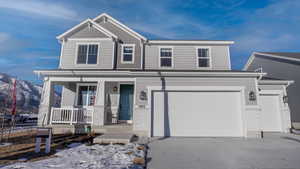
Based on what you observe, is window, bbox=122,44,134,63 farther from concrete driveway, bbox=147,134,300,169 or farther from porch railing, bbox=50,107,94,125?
concrete driveway, bbox=147,134,300,169

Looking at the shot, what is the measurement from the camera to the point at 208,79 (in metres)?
7.65

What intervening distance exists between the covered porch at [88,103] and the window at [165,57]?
2736mm

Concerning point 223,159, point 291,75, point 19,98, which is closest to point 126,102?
point 223,159

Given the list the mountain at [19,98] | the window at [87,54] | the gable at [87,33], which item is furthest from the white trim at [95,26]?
the mountain at [19,98]

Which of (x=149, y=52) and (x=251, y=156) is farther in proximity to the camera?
(x=149, y=52)

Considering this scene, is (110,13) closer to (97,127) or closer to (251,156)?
(97,127)

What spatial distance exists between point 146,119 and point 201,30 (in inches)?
526

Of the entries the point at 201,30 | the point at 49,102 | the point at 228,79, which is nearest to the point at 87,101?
the point at 49,102

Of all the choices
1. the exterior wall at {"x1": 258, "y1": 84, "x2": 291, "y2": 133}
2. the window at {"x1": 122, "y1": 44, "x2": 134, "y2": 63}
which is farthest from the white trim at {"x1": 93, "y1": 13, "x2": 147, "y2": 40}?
the exterior wall at {"x1": 258, "y1": 84, "x2": 291, "y2": 133}

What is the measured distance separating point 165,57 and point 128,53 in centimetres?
257

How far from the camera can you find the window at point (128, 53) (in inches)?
400

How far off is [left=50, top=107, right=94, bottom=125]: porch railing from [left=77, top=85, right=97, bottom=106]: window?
1.45 meters

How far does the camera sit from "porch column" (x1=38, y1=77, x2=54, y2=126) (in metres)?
8.00

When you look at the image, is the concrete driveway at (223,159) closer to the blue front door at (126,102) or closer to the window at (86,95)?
the blue front door at (126,102)
